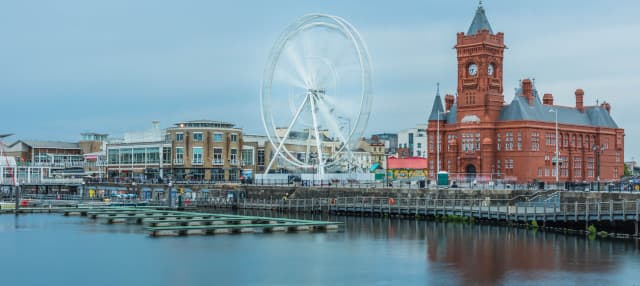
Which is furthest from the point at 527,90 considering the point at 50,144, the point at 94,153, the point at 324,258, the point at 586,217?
the point at 50,144

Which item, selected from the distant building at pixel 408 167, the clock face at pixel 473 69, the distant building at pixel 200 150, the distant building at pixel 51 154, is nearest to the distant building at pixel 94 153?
the distant building at pixel 51 154

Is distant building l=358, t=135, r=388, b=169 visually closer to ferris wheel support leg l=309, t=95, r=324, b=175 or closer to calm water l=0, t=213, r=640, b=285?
ferris wheel support leg l=309, t=95, r=324, b=175

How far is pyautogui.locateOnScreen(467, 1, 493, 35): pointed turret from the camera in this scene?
9619 cm

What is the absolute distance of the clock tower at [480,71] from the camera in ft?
312

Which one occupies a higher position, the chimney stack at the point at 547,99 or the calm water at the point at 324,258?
the chimney stack at the point at 547,99

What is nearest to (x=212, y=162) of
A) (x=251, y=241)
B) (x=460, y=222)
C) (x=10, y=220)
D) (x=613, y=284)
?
(x=10, y=220)

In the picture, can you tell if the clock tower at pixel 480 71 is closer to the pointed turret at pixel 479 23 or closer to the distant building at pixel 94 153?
the pointed turret at pixel 479 23

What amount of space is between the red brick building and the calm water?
3008cm

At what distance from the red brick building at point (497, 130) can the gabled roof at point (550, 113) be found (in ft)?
0.34

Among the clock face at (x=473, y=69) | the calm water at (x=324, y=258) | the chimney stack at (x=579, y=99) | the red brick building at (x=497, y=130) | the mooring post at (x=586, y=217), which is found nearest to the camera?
the calm water at (x=324, y=258)

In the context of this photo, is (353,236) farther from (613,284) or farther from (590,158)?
(590,158)

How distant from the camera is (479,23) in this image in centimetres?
9631

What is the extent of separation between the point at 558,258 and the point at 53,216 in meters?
51.1

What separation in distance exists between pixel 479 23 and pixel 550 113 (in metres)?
12.3
